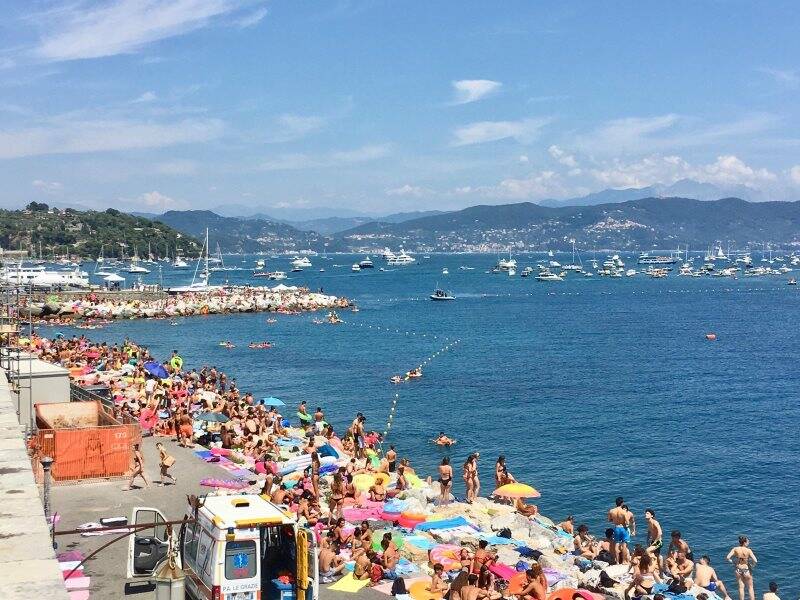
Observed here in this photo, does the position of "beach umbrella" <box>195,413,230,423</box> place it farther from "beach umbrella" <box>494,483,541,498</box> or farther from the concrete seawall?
the concrete seawall

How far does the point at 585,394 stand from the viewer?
1893 inches

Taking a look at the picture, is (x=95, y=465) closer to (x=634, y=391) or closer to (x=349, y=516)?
(x=349, y=516)

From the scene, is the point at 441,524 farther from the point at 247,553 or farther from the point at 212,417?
the point at 212,417

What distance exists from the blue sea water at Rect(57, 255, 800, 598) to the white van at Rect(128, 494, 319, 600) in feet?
47.7

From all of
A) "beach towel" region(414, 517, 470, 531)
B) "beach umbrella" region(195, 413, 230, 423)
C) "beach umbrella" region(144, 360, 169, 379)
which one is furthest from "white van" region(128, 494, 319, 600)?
"beach umbrella" region(144, 360, 169, 379)

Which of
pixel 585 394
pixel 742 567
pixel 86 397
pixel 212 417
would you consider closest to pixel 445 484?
pixel 742 567

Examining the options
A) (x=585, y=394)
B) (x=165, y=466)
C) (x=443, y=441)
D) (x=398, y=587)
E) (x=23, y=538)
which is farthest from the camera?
(x=585, y=394)

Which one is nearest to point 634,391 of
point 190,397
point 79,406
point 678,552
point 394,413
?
point 394,413

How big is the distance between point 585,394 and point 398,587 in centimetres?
3319

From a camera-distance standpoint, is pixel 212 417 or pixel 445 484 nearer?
pixel 445 484

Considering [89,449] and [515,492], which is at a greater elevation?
[89,449]

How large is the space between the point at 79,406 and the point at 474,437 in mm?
17662

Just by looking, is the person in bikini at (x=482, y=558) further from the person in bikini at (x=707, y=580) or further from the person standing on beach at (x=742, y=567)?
the person standing on beach at (x=742, y=567)

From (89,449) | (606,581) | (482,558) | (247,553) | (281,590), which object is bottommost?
(606,581)
